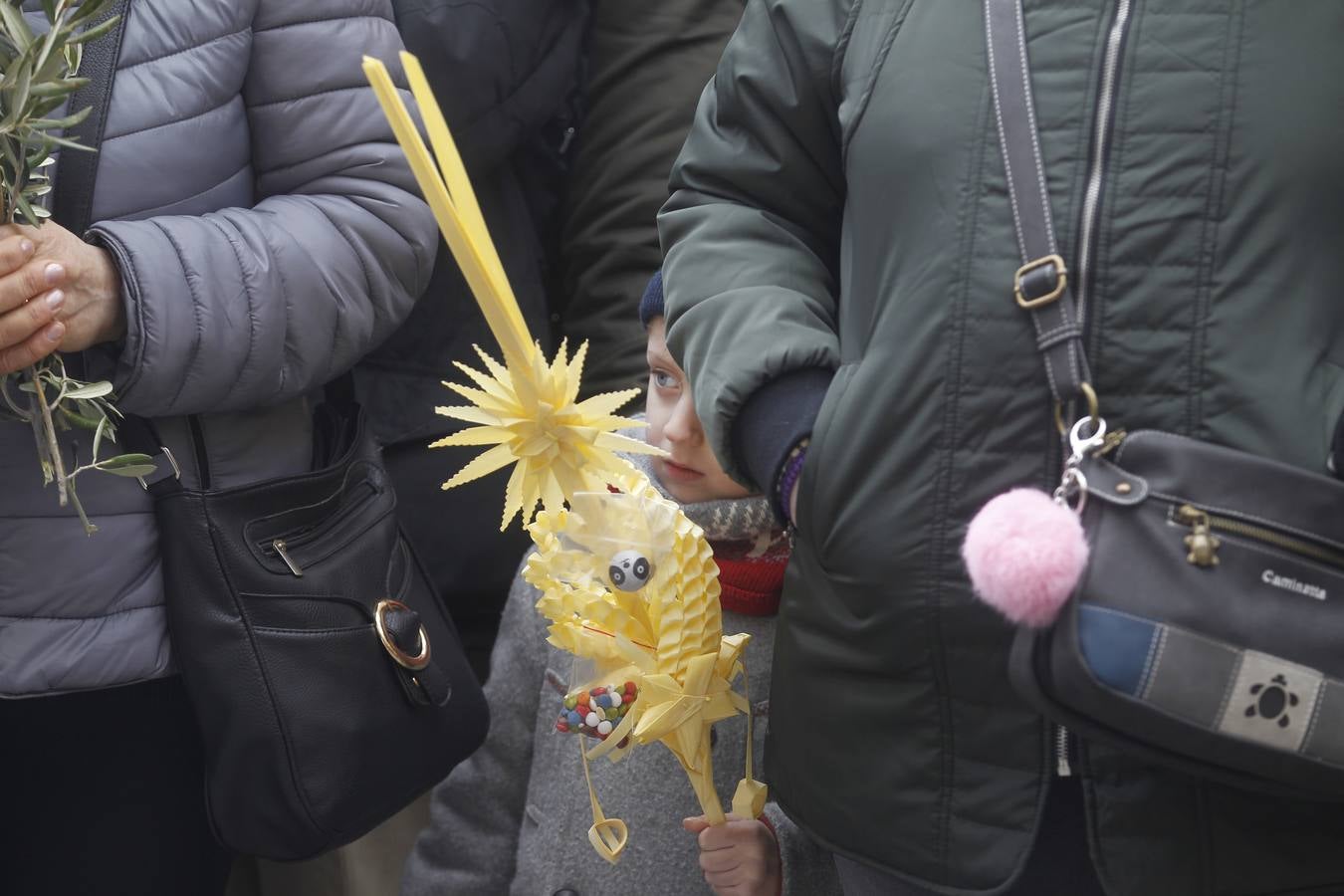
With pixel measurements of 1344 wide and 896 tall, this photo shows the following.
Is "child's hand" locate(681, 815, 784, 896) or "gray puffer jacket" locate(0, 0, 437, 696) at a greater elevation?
"gray puffer jacket" locate(0, 0, 437, 696)

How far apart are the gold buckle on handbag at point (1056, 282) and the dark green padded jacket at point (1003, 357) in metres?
0.02

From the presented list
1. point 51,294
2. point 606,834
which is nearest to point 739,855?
point 606,834

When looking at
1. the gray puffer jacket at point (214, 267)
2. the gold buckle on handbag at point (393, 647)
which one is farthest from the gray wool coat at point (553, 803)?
the gray puffer jacket at point (214, 267)

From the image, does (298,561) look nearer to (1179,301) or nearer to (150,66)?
(150,66)

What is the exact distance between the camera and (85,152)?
1.42 metres

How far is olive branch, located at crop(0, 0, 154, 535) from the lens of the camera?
126cm

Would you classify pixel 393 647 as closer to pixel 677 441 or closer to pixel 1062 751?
pixel 677 441

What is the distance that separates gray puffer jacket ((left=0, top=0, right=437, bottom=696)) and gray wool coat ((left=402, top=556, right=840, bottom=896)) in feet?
1.45

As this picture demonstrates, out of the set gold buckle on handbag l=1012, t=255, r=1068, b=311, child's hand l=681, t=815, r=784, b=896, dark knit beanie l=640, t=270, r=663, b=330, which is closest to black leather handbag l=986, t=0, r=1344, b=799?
gold buckle on handbag l=1012, t=255, r=1068, b=311

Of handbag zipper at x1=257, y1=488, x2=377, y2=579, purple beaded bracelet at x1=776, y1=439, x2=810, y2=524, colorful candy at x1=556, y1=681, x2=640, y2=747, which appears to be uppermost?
purple beaded bracelet at x1=776, y1=439, x2=810, y2=524

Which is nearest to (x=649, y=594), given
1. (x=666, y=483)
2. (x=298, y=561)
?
(x=666, y=483)

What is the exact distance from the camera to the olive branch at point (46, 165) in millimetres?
1260

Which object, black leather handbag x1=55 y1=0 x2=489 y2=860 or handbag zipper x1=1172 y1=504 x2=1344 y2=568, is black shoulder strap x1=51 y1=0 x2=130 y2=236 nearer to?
black leather handbag x1=55 y1=0 x2=489 y2=860

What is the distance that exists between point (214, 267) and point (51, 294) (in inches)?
6.8
